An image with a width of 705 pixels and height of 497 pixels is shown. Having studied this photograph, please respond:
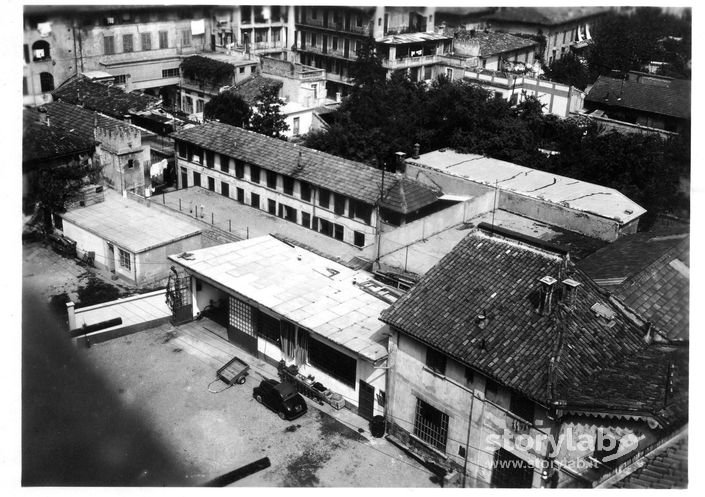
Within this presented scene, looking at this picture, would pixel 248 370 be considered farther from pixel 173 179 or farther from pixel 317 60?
pixel 317 60

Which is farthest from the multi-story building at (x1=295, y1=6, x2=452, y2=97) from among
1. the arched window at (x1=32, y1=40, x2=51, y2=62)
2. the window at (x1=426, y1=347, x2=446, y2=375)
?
the window at (x1=426, y1=347, x2=446, y2=375)

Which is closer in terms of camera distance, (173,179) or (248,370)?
(248,370)

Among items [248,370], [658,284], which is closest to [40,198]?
[248,370]

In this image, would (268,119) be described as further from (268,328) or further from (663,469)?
(663,469)

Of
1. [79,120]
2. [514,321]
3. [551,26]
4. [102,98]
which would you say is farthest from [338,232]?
[551,26]

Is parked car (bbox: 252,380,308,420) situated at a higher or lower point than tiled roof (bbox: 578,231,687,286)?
lower

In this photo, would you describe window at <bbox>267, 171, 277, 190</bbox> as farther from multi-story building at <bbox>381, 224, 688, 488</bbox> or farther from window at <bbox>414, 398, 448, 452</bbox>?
window at <bbox>414, 398, 448, 452</bbox>
